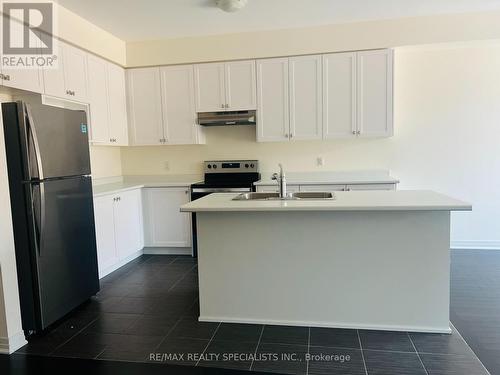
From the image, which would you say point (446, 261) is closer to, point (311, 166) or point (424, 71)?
point (311, 166)

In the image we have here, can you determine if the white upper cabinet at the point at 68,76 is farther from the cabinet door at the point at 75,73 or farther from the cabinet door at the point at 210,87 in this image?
the cabinet door at the point at 210,87

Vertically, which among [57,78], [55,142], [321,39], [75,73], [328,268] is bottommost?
[328,268]

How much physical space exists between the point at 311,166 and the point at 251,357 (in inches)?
112

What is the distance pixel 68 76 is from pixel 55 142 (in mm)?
1168

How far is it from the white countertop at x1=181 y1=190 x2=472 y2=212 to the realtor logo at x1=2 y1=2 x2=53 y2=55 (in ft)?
6.17

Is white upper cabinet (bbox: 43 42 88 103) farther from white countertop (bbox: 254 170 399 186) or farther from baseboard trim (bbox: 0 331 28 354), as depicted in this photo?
white countertop (bbox: 254 170 399 186)

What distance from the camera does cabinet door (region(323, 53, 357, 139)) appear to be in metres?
4.21

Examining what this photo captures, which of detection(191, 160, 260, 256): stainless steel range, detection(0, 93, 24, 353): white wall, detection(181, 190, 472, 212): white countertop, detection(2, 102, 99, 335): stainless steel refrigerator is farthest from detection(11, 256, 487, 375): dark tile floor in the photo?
detection(191, 160, 260, 256): stainless steel range

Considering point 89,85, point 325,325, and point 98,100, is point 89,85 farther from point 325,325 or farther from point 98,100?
point 325,325

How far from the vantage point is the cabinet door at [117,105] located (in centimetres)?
435

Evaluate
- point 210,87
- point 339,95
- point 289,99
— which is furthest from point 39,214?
point 339,95

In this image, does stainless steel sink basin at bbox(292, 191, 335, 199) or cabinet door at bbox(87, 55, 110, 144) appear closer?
stainless steel sink basin at bbox(292, 191, 335, 199)

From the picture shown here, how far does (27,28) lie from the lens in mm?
3025

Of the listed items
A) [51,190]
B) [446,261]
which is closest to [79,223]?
[51,190]
